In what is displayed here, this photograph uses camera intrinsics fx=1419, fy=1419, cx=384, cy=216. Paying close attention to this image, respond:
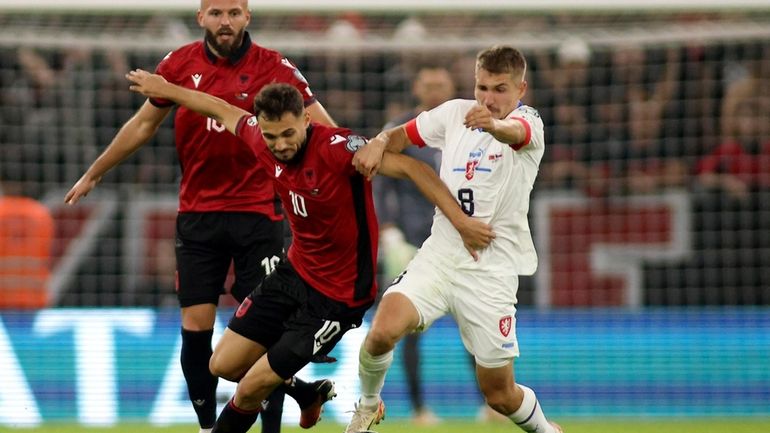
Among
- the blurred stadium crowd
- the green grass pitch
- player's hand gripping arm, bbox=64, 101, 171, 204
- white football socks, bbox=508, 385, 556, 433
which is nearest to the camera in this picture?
white football socks, bbox=508, 385, 556, 433

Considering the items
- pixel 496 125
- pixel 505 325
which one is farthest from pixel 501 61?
pixel 505 325

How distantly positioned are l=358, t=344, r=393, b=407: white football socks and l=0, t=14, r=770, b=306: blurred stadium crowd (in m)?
5.45

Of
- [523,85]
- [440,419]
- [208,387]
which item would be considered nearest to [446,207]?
[523,85]

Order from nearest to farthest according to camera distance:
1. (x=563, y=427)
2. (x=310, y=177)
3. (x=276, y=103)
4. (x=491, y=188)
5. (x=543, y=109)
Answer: (x=276, y=103) → (x=310, y=177) → (x=491, y=188) → (x=563, y=427) → (x=543, y=109)

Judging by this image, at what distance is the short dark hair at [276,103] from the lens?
654 centimetres

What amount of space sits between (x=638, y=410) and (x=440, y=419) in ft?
4.83

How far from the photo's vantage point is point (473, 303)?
6.89 metres

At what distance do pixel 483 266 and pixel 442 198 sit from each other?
391 millimetres

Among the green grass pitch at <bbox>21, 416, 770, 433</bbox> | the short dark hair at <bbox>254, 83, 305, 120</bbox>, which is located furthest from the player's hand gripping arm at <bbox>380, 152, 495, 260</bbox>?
the green grass pitch at <bbox>21, 416, 770, 433</bbox>

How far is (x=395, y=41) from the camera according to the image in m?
12.1

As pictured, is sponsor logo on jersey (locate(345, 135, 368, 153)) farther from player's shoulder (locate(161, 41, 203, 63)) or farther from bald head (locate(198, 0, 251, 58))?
player's shoulder (locate(161, 41, 203, 63))

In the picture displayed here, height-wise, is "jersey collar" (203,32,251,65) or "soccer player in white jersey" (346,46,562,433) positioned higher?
"jersey collar" (203,32,251,65)

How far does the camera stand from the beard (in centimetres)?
745

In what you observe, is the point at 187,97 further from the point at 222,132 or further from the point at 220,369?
the point at 220,369
